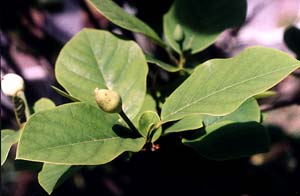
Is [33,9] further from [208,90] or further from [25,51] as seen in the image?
[208,90]

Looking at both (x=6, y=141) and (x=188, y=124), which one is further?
(x=6, y=141)

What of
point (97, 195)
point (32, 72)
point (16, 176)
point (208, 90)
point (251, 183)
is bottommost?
point (16, 176)

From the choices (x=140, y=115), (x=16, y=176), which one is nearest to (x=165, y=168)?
(x=140, y=115)

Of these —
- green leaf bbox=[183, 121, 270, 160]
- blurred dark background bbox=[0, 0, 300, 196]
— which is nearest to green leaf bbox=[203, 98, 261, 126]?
green leaf bbox=[183, 121, 270, 160]

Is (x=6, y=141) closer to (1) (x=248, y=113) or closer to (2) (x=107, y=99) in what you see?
(2) (x=107, y=99)

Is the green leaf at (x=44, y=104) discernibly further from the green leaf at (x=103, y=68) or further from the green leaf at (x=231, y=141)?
the green leaf at (x=231, y=141)

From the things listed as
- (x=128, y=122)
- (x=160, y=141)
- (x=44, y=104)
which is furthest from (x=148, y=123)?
(x=44, y=104)
